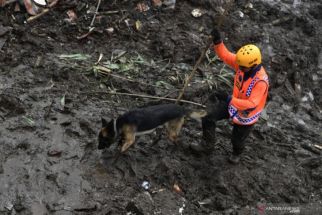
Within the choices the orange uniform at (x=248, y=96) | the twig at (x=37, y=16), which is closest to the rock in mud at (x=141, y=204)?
the orange uniform at (x=248, y=96)

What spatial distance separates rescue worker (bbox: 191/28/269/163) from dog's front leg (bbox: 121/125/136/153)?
3.74ft

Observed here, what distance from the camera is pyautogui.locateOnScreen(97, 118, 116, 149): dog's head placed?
6883 mm

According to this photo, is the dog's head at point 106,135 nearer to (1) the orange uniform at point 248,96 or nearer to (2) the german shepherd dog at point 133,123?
(2) the german shepherd dog at point 133,123

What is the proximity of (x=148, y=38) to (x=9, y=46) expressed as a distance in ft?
8.66

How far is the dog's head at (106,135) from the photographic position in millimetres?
6883

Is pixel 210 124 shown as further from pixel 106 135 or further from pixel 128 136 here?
pixel 106 135

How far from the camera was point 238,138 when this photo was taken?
744 cm

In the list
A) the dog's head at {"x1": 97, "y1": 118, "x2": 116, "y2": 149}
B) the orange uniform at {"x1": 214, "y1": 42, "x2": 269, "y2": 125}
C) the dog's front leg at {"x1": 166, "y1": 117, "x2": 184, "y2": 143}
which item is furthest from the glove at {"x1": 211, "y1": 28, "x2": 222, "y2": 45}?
the dog's head at {"x1": 97, "y1": 118, "x2": 116, "y2": 149}

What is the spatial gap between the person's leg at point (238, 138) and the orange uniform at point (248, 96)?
124 millimetres

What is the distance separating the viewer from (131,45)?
949cm

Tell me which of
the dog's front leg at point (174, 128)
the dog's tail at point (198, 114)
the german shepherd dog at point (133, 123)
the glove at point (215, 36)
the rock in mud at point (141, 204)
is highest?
the glove at point (215, 36)

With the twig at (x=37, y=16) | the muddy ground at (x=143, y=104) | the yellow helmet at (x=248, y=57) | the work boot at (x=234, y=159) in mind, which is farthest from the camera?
the twig at (x=37, y=16)

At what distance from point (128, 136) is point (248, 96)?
1.76 meters

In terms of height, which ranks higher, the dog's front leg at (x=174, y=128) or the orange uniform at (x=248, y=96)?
the orange uniform at (x=248, y=96)
